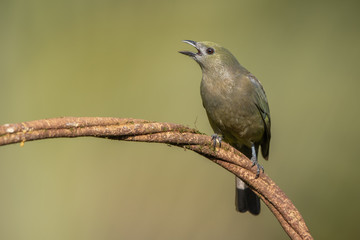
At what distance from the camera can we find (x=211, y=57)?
3.72 meters

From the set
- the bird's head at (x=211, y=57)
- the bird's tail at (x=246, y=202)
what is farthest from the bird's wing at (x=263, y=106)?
the bird's tail at (x=246, y=202)

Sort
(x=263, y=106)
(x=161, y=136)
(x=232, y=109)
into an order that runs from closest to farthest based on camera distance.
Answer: (x=161, y=136)
(x=232, y=109)
(x=263, y=106)

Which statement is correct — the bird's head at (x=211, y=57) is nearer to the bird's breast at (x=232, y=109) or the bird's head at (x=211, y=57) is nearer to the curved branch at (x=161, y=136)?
the bird's breast at (x=232, y=109)

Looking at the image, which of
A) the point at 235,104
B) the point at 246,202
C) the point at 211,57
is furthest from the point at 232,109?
the point at 246,202

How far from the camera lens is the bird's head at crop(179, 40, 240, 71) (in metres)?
3.66

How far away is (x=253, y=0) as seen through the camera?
4496mm

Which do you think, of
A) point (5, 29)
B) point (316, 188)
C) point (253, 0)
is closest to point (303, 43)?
point (253, 0)

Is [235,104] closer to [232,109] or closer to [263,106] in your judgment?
[232,109]

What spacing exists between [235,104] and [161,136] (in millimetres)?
1878

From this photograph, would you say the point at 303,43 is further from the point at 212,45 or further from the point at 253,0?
the point at 212,45

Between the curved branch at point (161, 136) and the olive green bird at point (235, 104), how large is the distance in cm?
149

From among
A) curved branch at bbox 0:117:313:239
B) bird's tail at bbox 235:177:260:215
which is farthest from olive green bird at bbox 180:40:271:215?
curved branch at bbox 0:117:313:239

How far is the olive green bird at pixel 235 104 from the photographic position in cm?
346

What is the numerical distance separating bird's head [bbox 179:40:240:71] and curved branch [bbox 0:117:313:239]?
184 cm
